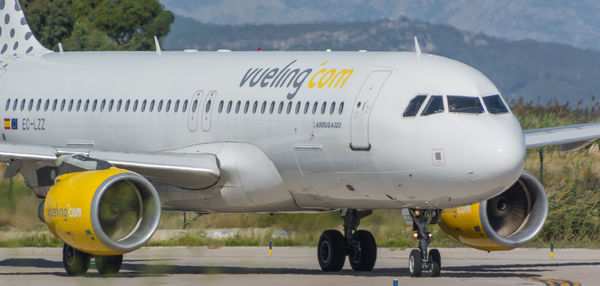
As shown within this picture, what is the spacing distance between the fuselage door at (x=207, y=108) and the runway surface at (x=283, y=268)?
113 inches

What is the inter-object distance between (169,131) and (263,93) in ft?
7.87

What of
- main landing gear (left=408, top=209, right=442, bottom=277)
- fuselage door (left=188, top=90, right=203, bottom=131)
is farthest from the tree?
main landing gear (left=408, top=209, right=442, bottom=277)

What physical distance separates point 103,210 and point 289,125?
12.5ft

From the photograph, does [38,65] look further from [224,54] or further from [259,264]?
[259,264]

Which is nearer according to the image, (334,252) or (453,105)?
(453,105)

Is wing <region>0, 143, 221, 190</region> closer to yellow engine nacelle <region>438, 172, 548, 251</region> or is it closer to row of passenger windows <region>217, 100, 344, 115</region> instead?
row of passenger windows <region>217, 100, 344, 115</region>

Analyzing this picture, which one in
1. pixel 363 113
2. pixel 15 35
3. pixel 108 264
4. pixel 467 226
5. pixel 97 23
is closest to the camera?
pixel 363 113

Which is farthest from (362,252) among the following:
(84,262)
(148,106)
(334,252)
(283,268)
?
(84,262)

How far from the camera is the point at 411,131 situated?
80.0 ft

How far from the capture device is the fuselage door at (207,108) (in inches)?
1103

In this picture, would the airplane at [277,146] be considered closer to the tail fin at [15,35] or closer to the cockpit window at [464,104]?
the cockpit window at [464,104]

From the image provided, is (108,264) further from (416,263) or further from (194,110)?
(416,263)

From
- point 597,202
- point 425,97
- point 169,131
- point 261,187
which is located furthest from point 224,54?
point 597,202

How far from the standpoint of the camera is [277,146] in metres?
26.6
